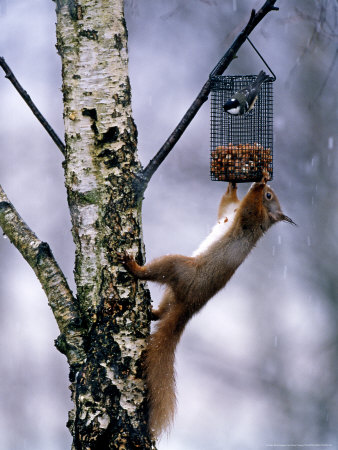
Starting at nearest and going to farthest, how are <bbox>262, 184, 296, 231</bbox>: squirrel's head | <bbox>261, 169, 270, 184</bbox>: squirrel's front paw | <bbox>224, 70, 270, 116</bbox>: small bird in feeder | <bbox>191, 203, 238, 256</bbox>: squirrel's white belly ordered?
1. <bbox>224, 70, 270, 116</bbox>: small bird in feeder
2. <bbox>261, 169, 270, 184</bbox>: squirrel's front paw
3. <bbox>191, 203, 238, 256</bbox>: squirrel's white belly
4. <bbox>262, 184, 296, 231</bbox>: squirrel's head

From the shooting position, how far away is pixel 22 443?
269 inches

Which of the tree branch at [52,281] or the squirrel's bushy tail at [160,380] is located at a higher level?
the tree branch at [52,281]

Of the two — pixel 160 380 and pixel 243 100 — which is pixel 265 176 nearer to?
pixel 243 100

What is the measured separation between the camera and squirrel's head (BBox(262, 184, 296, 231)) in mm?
4145

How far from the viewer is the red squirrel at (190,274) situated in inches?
126

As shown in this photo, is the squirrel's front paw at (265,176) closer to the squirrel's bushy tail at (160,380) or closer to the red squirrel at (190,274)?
the red squirrel at (190,274)

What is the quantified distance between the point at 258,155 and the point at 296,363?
13.0 ft

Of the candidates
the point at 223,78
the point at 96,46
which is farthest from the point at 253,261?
the point at 96,46

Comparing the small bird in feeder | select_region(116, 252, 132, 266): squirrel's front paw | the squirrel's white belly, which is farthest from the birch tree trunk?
the squirrel's white belly

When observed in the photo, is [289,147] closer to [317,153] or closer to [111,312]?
[317,153]

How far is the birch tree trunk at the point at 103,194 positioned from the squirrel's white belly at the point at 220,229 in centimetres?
85

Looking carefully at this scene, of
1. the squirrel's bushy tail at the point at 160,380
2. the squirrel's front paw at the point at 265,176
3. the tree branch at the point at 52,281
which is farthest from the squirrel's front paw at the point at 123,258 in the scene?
the squirrel's front paw at the point at 265,176

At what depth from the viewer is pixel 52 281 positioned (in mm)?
3270

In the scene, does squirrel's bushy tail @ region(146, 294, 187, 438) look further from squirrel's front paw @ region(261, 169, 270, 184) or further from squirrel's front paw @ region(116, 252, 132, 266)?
squirrel's front paw @ region(261, 169, 270, 184)
